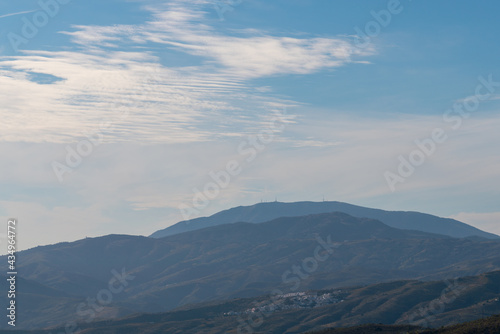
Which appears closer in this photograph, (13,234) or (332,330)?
(13,234)

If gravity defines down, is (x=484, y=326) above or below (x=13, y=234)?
below

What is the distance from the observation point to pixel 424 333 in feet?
468

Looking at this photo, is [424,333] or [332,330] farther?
[332,330]

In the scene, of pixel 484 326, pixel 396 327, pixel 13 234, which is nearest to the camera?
pixel 484 326

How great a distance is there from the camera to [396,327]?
177 meters

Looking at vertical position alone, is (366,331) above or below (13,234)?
below

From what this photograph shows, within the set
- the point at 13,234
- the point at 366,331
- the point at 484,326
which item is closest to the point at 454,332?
the point at 484,326

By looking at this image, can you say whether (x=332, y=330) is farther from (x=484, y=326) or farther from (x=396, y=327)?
(x=484, y=326)

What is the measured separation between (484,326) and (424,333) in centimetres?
1377

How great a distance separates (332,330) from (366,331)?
11290 millimetres

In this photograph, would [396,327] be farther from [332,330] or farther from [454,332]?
[454,332]

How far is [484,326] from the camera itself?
443 feet

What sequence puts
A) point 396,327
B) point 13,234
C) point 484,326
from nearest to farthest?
point 484,326, point 13,234, point 396,327

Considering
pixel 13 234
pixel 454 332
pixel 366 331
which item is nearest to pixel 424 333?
pixel 454 332
